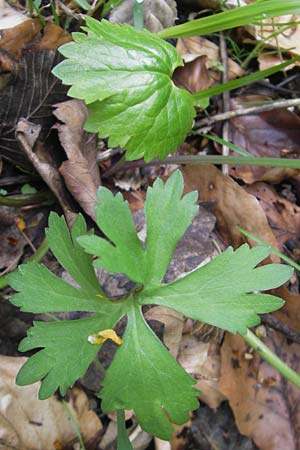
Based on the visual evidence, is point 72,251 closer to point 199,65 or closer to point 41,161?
point 41,161

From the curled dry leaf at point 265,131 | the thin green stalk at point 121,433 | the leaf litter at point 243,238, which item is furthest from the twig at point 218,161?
the thin green stalk at point 121,433

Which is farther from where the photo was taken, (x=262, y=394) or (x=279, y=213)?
(x=279, y=213)

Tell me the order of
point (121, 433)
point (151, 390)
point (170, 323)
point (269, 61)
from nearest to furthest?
point (151, 390) → point (121, 433) → point (170, 323) → point (269, 61)

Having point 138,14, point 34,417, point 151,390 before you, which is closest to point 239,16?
point 138,14

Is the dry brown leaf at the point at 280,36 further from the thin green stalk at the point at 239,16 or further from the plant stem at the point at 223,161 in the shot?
the plant stem at the point at 223,161

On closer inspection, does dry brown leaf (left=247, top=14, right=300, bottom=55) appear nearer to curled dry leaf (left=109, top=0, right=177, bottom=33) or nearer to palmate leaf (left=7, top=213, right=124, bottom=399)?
curled dry leaf (left=109, top=0, right=177, bottom=33)

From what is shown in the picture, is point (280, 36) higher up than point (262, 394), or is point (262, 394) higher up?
point (280, 36)

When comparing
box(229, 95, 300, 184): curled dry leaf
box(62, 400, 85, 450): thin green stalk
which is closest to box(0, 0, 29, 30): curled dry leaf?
box(229, 95, 300, 184): curled dry leaf
